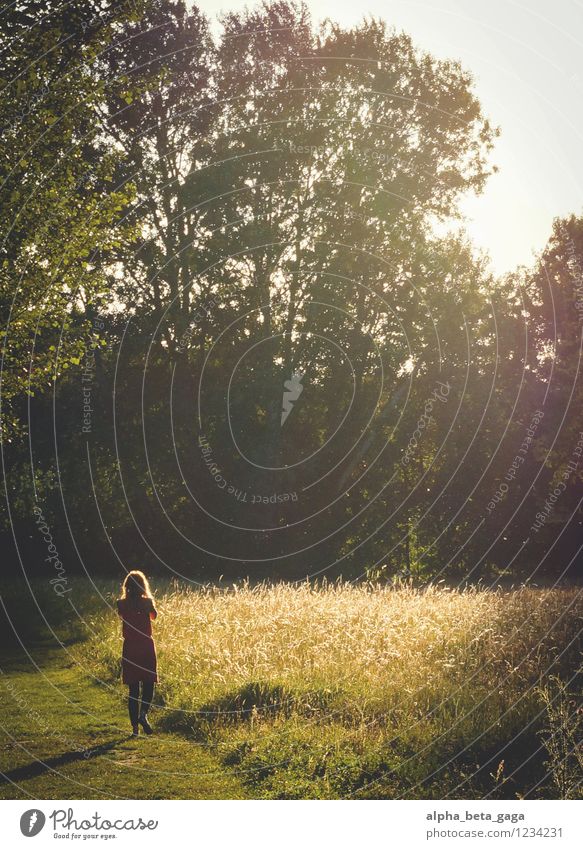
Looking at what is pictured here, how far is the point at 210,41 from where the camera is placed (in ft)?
94.1

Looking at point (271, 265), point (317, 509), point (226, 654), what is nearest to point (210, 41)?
point (271, 265)

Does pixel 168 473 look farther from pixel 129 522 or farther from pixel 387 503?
pixel 387 503

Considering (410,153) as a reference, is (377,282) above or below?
below

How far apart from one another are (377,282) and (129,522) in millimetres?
12644

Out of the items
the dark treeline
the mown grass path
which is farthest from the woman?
the dark treeline

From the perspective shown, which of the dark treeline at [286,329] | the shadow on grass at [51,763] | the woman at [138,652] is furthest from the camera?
the dark treeline at [286,329]

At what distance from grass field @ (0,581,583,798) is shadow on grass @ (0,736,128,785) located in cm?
5

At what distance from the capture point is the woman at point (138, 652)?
466 inches

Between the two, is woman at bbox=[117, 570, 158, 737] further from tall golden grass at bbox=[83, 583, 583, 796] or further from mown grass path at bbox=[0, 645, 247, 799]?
tall golden grass at bbox=[83, 583, 583, 796]

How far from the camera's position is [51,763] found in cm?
1020

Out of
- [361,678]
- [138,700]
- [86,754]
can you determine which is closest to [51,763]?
[86,754]

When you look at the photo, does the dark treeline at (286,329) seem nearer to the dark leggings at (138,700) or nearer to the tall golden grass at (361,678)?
the tall golden grass at (361,678)

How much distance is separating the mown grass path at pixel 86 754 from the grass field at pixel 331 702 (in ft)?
0.11

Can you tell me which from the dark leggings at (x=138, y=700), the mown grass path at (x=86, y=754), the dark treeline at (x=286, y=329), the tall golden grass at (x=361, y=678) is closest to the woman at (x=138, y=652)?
the dark leggings at (x=138, y=700)
